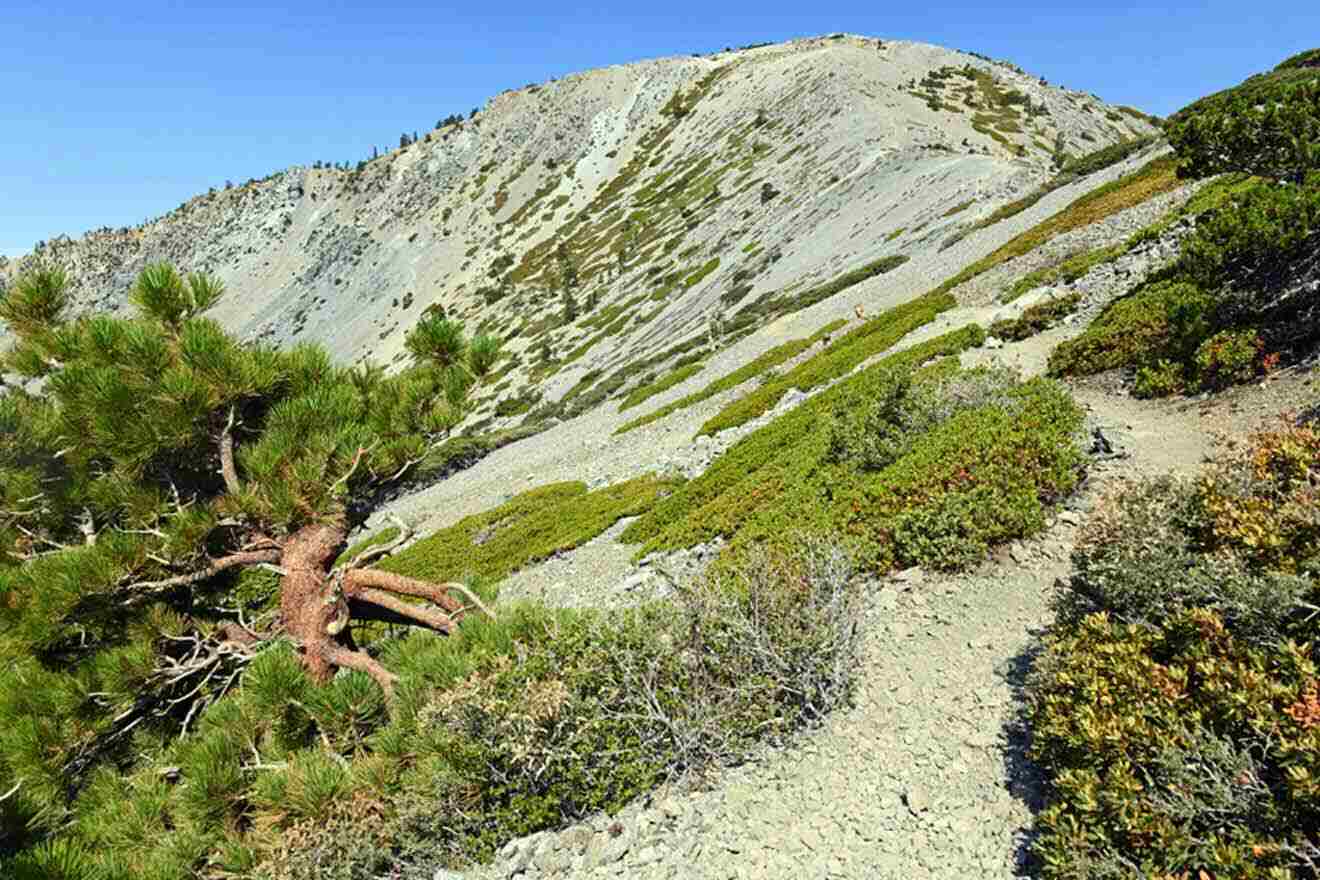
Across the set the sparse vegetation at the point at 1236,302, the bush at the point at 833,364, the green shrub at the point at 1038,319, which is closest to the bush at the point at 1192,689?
the sparse vegetation at the point at 1236,302

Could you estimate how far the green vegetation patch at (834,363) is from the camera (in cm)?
2558

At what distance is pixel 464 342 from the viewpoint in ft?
26.7

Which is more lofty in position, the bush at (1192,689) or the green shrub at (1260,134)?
the green shrub at (1260,134)

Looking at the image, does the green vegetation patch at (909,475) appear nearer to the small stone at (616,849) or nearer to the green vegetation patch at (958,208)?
the small stone at (616,849)

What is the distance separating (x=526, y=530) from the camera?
2472 centimetres

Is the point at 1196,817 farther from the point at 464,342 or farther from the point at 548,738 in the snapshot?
the point at 464,342

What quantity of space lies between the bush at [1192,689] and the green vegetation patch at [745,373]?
2678 cm

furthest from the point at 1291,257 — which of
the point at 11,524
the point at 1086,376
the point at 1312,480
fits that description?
the point at 11,524

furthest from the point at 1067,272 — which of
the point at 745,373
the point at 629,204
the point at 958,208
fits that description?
the point at 629,204

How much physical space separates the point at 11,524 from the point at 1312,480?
1191cm

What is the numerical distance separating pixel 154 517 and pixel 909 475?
9.58 m

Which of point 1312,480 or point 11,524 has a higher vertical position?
point 11,524

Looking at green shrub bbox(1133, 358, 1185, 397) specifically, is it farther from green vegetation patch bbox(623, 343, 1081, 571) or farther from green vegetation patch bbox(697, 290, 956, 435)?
green vegetation patch bbox(697, 290, 956, 435)

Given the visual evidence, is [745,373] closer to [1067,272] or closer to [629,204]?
[1067,272]
